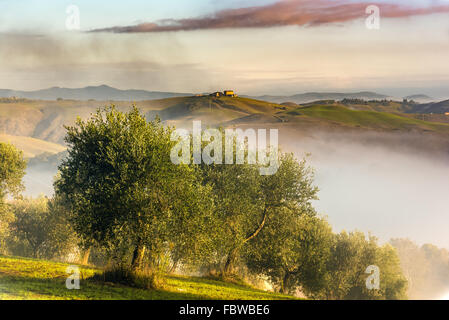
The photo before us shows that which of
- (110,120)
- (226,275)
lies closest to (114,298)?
(110,120)

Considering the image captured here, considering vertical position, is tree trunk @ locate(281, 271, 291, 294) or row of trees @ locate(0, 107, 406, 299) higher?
row of trees @ locate(0, 107, 406, 299)

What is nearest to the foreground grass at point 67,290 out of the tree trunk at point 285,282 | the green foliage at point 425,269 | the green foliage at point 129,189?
the green foliage at point 129,189

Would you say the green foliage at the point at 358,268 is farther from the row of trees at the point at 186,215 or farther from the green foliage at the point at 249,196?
the green foliage at the point at 249,196

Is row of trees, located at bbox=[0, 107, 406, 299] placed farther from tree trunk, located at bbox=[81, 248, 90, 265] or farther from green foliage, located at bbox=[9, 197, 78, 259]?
tree trunk, located at bbox=[81, 248, 90, 265]

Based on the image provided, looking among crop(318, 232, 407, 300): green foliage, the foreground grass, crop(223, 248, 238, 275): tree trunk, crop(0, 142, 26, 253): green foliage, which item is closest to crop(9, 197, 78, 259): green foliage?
crop(0, 142, 26, 253): green foliage

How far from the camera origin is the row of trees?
86.5 ft

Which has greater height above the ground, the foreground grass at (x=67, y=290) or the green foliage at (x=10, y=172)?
the green foliage at (x=10, y=172)

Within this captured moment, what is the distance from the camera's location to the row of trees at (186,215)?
26.4 metres

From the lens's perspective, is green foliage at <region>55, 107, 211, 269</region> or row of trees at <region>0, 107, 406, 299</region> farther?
row of trees at <region>0, 107, 406, 299</region>

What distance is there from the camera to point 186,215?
90.6 ft

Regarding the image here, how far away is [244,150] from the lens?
39.3 metres

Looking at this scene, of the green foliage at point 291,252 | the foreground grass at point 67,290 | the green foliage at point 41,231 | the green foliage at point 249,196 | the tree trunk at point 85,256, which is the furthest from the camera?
the green foliage at point 41,231

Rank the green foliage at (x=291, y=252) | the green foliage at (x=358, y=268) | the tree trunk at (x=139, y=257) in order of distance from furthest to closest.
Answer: the green foliage at (x=358, y=268)
the green foliage at (x=291, y=252)
the tree trunk at (x=139, y=257)
